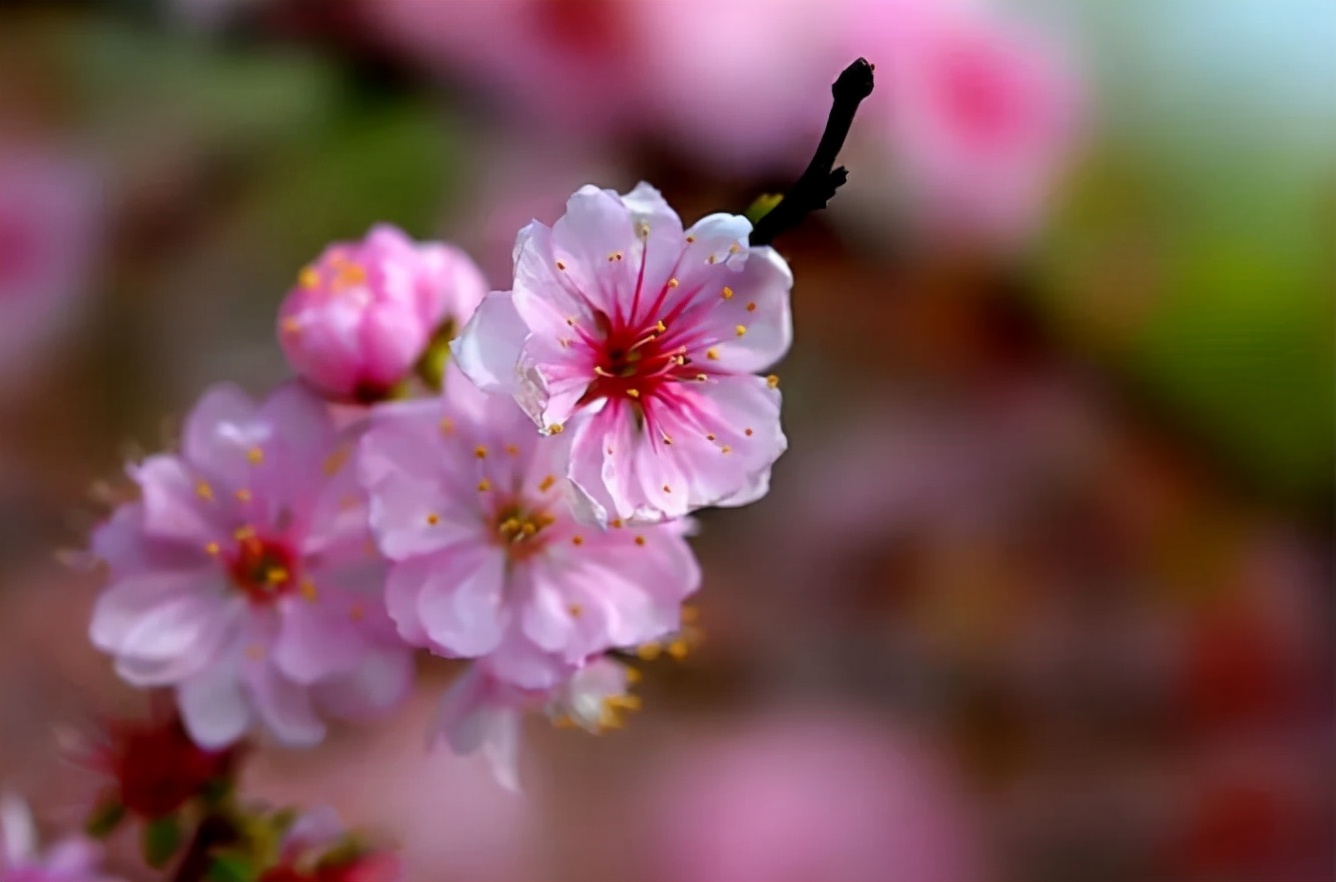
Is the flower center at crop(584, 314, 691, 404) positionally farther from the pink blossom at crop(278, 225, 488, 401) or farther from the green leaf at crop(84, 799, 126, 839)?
the green leaf at crop(84, 799, 126, 839)

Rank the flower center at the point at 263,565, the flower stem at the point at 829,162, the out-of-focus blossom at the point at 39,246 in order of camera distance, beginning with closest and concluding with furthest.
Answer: the flower stem at the point at 829,162, the flower center at the point at 263,565, the out-of-focus blossom at the point at 39,246

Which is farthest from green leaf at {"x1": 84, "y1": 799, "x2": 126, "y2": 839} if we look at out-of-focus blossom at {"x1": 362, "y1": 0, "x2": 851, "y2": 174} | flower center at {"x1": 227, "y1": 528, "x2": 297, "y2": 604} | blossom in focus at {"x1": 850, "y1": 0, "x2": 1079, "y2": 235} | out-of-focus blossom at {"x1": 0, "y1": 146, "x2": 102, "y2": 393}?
blossom in focus at {"x1": 850, "y1": 0, "x2": 1079, "y2": 235}

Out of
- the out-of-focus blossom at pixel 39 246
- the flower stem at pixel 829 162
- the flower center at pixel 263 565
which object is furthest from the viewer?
the out-of-focus blossom at pixel 39 246

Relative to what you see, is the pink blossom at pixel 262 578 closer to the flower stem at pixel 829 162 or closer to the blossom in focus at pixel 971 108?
the flower stem at pixel 829 162

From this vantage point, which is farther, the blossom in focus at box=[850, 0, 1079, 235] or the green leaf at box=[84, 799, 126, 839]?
the blossom in focus at box=[850, 0, 1079, 235]

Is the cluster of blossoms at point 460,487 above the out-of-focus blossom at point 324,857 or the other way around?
above

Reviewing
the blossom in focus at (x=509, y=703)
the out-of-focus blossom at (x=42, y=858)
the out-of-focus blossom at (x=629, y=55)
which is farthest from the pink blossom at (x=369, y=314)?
the out-of-focus blossom at (x=629, y=55)

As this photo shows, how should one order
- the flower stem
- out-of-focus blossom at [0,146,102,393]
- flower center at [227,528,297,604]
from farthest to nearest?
out-of-focus blossom at [0,146,102,393], flower center at [227,528,297,604], the flower stem

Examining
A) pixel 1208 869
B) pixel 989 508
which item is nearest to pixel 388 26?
pixel 989 508
